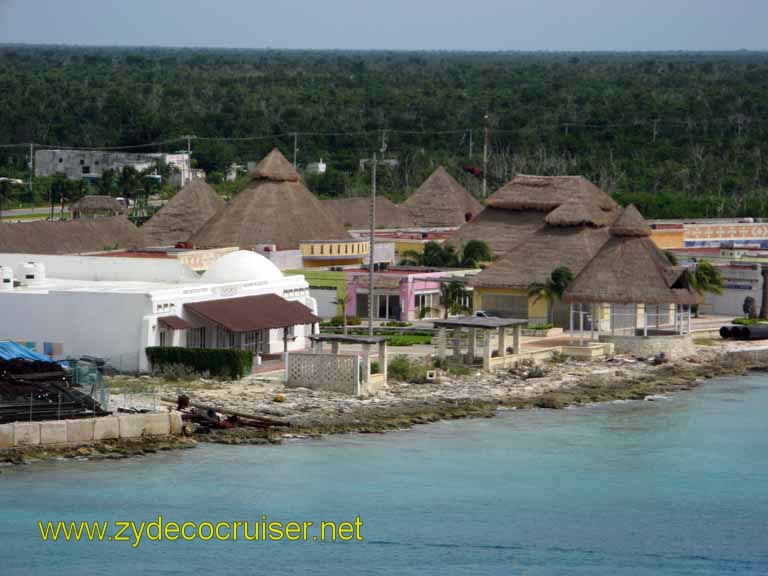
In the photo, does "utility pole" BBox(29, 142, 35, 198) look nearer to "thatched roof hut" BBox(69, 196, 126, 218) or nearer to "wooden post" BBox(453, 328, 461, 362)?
"thatched roof hut" BBox(69, 196, 126, 218)

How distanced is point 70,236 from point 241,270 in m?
20.0

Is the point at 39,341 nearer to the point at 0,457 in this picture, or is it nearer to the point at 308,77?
the point at 0,457

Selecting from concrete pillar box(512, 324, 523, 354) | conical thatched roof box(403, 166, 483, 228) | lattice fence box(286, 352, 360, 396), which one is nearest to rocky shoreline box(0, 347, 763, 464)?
lattice fence box(286, 352, 360, 396)

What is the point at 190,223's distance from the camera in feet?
235

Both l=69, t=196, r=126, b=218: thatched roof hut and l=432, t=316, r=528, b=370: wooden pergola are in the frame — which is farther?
l=69, t=196, r=126, b=218: thatched roof hut

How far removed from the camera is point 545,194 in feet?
206

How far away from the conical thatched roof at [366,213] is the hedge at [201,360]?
3363 cm

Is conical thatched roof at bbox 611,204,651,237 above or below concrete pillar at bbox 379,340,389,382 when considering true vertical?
above

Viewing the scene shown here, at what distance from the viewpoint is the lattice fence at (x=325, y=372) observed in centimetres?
4162

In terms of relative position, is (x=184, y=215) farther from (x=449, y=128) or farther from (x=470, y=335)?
(x=449, y=128)

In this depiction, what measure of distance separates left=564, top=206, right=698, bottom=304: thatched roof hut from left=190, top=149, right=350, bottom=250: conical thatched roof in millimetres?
15240

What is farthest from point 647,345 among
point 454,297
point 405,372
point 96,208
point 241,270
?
point 96,208

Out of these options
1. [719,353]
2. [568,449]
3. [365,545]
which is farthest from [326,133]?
[365,545]

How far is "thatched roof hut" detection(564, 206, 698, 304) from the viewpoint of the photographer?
4962 cm
